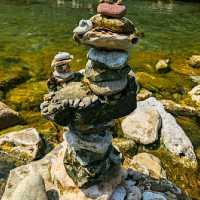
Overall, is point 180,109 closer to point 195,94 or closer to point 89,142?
point 195,94

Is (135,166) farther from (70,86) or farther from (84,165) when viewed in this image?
(70,86)

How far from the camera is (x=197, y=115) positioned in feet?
67.2

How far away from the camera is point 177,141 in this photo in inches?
→ 653

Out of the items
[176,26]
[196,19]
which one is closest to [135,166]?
[176,26]

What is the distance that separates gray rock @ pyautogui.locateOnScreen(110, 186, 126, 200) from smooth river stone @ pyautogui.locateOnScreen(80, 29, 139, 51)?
12.6ft

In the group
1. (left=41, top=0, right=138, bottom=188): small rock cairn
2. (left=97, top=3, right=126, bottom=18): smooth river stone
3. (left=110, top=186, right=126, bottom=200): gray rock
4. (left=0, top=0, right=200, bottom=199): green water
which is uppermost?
(left=97, top=3, right=126, bottom=18): smooth river stone

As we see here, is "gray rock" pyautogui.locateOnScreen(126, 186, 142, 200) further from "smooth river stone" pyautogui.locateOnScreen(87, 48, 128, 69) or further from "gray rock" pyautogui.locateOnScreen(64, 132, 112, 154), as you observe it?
"smooth river stone" pyautogui.locateOnScreen(87, 48, 128, 69)

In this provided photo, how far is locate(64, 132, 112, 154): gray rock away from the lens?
33.3 feet

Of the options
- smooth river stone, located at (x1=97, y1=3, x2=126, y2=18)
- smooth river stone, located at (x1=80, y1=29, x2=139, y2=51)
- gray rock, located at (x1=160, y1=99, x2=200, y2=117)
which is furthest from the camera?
gray rock, located at (x1=160, y1=99, x2=200, y2=117)

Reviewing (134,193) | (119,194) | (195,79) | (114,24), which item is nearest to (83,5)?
(195,79)

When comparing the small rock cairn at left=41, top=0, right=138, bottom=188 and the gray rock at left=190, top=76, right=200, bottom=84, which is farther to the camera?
the gray rock at left=190, top=76, right=200, bottom=84

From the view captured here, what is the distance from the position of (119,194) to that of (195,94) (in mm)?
13116

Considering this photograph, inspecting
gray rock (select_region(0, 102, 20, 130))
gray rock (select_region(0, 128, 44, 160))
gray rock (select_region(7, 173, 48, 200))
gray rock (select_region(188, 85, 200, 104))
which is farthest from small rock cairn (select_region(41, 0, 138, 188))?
gray rock (select_region(188, 85, 200, 104))

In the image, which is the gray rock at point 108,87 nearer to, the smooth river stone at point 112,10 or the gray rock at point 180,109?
the smooth river stone at point 112,10
